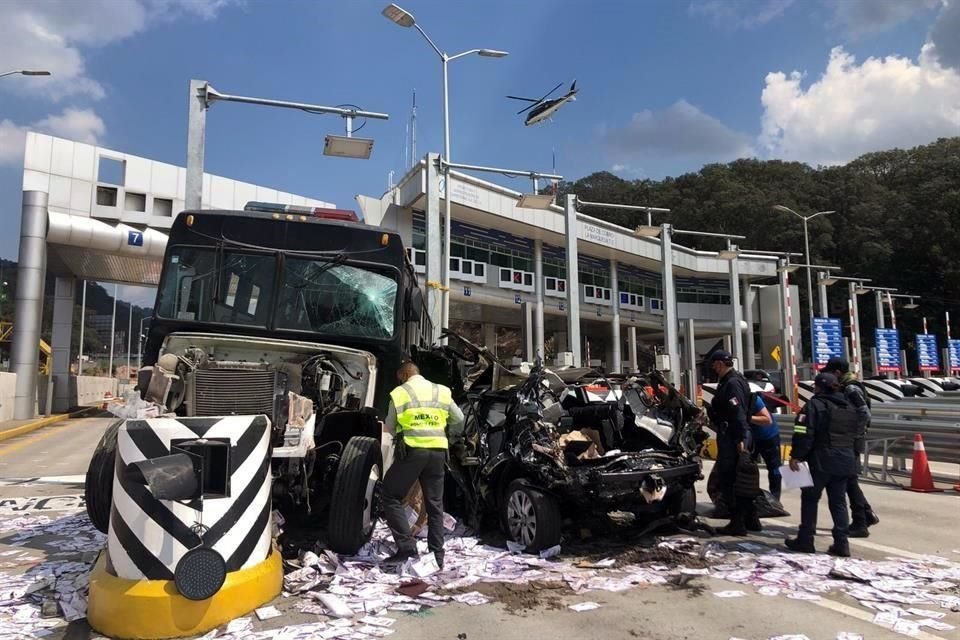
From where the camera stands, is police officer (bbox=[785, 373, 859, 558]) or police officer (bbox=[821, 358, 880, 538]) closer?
police officer (bbox=[785, 373, 859, 558])

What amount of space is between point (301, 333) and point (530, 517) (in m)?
2.80

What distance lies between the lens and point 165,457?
14.1ft

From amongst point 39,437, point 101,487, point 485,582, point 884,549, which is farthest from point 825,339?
point 39,437

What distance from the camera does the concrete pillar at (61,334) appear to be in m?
27.2

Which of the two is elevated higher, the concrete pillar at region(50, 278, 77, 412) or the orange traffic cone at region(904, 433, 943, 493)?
the concrete pillar at region(50, 278, 77, 412)

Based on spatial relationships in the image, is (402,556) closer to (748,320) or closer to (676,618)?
(676,618)

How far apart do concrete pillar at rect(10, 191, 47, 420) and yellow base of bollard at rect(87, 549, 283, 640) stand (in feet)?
70.7

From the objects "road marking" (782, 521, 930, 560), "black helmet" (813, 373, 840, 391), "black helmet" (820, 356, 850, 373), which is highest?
"black helmet" (820, 356, 850, 373)

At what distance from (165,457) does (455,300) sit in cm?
2958

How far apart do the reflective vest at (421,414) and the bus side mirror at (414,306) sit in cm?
140

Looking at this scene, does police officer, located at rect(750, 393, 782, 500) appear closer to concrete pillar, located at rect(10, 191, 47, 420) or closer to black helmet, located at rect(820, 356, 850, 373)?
black helmet, located at rect(820, 356, 850, 373)

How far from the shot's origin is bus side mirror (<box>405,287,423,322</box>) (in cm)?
705

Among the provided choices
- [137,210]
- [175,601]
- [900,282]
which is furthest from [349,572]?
[900,282]

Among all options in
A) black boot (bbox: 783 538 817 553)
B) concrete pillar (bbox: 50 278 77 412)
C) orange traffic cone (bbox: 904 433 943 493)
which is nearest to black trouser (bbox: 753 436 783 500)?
black boot (bbox: 783 538 817 553)
